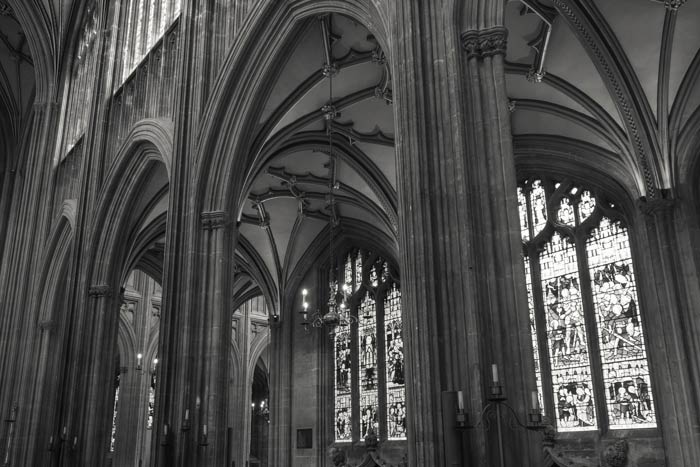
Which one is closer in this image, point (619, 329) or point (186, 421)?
point (186, 421)

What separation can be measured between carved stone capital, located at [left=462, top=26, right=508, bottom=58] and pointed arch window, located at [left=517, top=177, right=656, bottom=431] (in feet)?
30.4

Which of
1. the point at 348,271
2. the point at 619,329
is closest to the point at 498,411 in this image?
the point at 619,329

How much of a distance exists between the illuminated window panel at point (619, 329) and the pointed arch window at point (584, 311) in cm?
2

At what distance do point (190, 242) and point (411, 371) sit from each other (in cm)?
644

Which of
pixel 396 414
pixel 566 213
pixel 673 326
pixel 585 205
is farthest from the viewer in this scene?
pixel 396 414

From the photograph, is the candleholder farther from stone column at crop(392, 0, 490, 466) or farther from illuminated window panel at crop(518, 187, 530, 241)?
illuminated window panel at crop(518, 187, 530, 241)

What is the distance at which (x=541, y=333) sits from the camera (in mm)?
16500

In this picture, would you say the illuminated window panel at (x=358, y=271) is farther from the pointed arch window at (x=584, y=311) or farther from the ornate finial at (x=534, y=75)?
the ornate finial at (x=534, y=75)

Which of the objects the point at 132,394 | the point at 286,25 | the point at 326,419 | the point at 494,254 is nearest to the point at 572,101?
the point at 286,25

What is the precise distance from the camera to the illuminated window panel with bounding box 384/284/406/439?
19.8m

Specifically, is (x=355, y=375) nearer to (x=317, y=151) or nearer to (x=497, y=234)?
(x=317, y=151)

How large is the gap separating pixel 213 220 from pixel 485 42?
6289 mm

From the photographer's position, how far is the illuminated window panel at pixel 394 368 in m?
19.8

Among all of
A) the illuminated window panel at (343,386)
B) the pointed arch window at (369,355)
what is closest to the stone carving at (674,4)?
the pointed arch window at (369,355)
